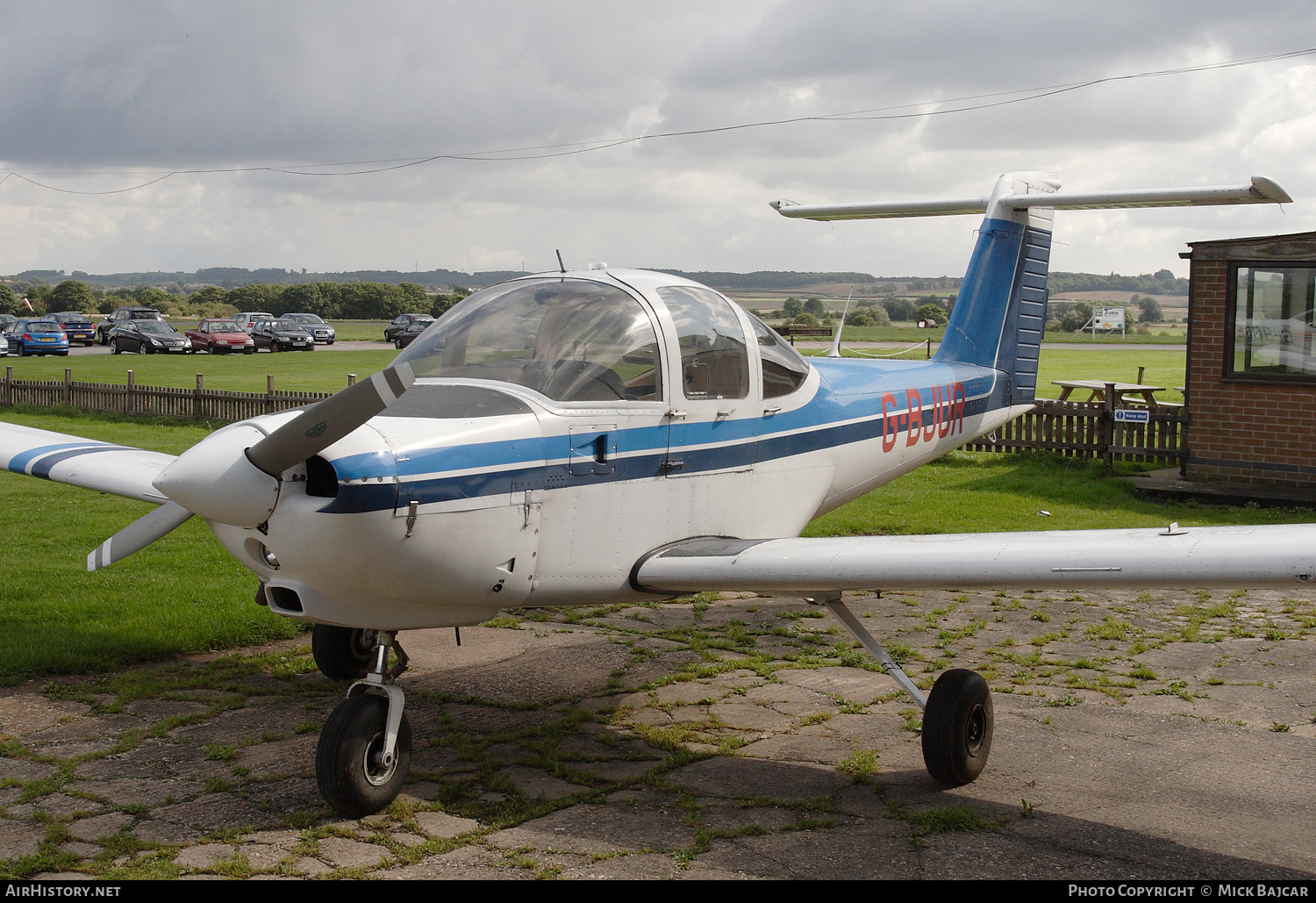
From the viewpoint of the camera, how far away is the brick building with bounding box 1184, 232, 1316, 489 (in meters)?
12.4

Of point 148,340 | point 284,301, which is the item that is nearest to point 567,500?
point 148,340

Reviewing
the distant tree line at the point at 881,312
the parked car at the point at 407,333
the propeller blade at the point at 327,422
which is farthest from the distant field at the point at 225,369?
the propeller blade at the point at 327,422

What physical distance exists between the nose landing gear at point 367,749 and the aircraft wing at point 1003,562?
4.48 feet

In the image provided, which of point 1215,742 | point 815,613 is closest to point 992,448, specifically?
point 815,613

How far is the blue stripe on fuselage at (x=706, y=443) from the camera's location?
450cm

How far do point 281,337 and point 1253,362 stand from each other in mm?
41012

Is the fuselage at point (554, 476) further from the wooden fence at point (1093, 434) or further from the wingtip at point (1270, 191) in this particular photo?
the wooden fence at point (1093, 434)

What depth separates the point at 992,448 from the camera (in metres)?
16.3

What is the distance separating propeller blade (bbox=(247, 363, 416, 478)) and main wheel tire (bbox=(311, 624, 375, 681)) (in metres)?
2.82

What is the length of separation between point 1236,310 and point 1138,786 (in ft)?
30.9

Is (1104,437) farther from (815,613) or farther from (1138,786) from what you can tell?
(1138,786)

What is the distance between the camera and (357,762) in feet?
15.7

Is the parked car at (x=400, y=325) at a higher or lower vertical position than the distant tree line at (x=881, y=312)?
lower

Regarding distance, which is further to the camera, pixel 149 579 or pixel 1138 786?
pixel 149 579
